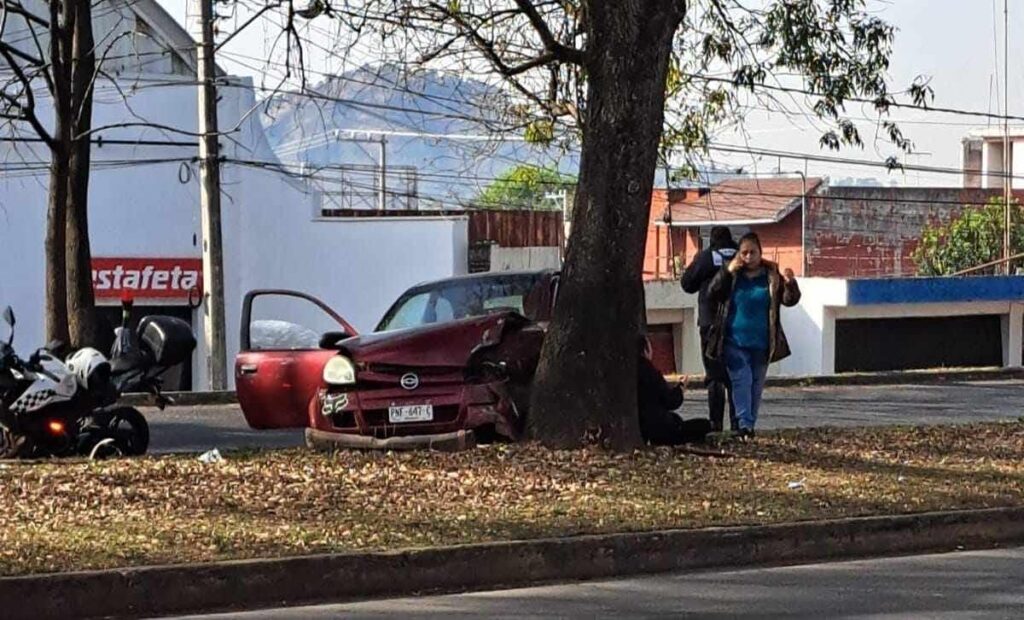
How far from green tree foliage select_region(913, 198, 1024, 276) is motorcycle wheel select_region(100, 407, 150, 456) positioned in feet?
133

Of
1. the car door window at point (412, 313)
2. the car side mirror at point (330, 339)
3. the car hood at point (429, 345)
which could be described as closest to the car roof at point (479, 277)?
the car door window at point (412, 313)

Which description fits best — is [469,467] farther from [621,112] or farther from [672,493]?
[621,112]

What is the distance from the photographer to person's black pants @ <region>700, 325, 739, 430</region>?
12195mm

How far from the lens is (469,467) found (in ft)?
33.3

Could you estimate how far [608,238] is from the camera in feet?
34.8

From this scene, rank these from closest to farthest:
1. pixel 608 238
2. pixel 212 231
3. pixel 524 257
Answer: pixel 608 238 → pixel 212 231 → pixel 524 257

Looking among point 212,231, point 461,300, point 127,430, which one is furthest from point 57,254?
point 461,300

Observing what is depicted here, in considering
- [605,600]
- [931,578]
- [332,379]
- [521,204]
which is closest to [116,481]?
[332,379]

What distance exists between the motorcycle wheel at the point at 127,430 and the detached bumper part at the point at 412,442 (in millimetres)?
1743

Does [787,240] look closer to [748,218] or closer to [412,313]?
[748,218]

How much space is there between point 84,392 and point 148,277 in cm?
1875

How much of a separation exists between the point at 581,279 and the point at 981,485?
284 cm

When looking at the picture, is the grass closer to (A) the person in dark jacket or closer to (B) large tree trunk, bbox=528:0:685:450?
(B) large tree trunk, bbox=528:0:685:450

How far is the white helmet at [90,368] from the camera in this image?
11438 mm
